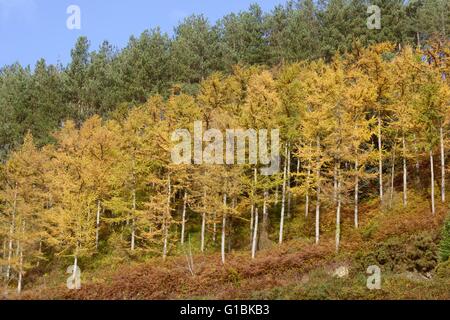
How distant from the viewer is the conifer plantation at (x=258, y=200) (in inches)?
921

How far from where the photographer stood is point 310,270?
23.8 metres

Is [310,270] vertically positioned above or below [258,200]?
below

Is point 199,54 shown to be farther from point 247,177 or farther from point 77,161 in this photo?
point 247,177

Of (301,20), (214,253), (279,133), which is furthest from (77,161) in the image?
(301,20)

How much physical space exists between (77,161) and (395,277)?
69.5 feet

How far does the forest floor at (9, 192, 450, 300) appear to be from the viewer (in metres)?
18.2

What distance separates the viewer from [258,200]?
27.3 meters

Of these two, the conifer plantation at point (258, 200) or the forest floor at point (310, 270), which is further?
the conifer plantation at point (258, 200)

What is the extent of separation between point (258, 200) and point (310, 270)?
5195mm

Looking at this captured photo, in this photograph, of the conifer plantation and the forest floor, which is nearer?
the forest floor

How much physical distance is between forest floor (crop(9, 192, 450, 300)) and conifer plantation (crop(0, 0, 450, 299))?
98 mm

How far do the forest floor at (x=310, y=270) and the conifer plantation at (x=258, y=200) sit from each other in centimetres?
10

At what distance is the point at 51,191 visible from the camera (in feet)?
107

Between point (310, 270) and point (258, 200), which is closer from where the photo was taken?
point (310, 270)
